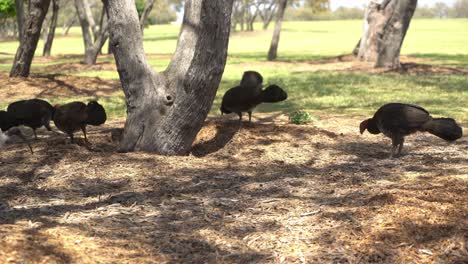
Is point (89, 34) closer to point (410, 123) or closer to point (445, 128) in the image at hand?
point (410, 123)

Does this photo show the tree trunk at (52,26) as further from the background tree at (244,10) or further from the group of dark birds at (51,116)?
the background tree at (244,10)

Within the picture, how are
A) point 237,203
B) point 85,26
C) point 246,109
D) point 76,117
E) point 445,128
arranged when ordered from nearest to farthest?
1. point 237,203
2. point 445,128
3. point 76,117
4. point 246,109
5. point 85,26

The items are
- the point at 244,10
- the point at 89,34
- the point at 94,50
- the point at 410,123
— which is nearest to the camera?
the point at 410,123

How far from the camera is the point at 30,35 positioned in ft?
55.4

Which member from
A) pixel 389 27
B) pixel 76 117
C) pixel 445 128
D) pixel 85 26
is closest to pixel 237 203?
pixel 445 128

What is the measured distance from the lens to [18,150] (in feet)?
26.8

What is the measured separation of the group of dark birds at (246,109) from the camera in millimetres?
7652

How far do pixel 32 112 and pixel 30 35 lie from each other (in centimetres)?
858

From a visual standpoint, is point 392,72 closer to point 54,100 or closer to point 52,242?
point 54,100

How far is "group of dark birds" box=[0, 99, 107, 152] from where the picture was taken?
28.0ft

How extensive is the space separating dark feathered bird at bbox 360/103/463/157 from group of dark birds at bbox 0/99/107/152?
13.6ft

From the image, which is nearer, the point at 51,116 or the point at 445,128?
the point at 445,128

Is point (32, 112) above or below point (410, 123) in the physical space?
below

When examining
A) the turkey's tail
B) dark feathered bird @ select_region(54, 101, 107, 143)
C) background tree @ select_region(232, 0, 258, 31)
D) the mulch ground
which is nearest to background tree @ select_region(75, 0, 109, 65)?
dark feathered bird @ select_region(54, 101, 107, 143)
